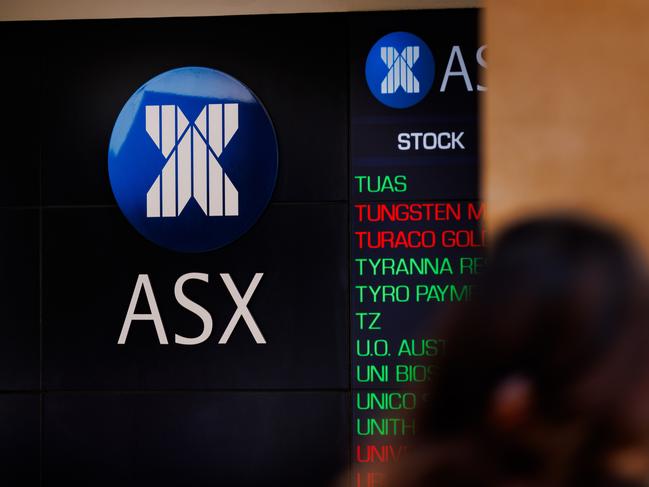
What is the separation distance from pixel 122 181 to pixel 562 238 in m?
3.90

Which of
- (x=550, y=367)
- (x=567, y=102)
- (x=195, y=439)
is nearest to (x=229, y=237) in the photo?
(x=195, y=439)

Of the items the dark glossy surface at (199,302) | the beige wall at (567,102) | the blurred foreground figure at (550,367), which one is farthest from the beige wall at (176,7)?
the blurred foreground figure at (550,367)

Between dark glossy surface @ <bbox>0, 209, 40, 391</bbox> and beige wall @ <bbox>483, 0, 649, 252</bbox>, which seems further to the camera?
dark glossy surface @ <bbox>0, 209, 40, 391</bbox>

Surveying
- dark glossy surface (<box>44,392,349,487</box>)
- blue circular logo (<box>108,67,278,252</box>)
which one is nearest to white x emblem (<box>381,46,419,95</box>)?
blue circular logo (<box>108,67,278,252</box>)

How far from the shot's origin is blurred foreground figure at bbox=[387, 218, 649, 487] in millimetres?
648

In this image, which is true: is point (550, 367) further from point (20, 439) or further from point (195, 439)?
point (20, 439)

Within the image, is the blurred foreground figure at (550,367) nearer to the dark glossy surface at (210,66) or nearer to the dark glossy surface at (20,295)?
the dark glossy surface at (210,66)

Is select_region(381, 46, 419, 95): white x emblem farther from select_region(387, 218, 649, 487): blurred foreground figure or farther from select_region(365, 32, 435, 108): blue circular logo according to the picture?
select_region(387, 218, 649, 487): blurred foreground figure

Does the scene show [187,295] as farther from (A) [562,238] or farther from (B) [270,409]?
(A) [562,238]

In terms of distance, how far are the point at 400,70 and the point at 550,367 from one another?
3.76 metres

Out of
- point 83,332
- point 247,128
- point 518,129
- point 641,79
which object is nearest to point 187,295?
point 83,332

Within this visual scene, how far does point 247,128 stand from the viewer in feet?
14.3

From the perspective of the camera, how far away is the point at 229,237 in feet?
14.3

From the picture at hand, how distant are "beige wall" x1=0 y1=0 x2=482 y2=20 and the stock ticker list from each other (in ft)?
0.94
